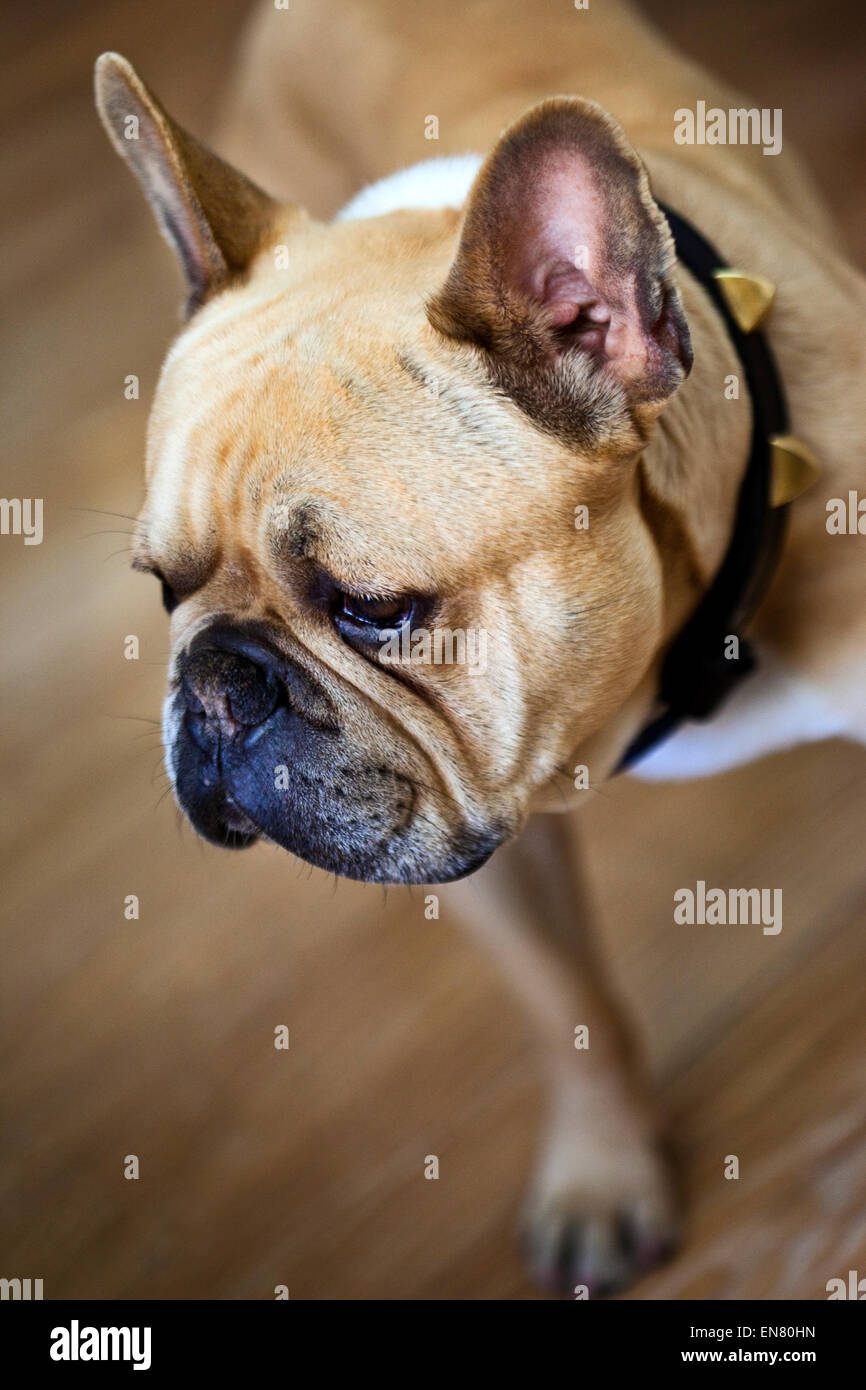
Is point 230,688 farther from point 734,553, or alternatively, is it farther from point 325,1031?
point 325,1031

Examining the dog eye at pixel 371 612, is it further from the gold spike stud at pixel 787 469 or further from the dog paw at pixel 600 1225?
the dog paw at pixel 600 1225

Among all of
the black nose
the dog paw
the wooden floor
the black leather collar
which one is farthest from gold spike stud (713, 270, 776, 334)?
the dog paw

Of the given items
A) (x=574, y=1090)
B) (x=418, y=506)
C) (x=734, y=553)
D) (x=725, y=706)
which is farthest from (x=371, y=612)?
(x=574, y=1090)

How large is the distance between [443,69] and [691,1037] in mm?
1284

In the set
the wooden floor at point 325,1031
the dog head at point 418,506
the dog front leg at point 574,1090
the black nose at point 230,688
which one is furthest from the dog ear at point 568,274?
the wooden floor at point 325,1031

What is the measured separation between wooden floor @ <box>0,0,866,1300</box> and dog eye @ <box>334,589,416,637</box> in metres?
0.83

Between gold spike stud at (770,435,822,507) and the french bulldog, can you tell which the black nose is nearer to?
the french bulldog

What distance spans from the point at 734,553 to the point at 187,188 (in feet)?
1.92

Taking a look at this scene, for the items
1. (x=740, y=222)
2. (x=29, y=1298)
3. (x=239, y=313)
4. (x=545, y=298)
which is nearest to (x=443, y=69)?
(x=740, y=222)

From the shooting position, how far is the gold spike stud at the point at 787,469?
3.98 feet

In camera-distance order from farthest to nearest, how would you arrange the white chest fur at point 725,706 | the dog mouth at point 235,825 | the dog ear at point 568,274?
the white chest fur at point 725,706 < the dog mouth at point 235,825 < the dog ear at point 568,274

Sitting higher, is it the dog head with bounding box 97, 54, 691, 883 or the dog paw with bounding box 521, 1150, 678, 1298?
the dog head with bounding box 97, 54, 691, 883

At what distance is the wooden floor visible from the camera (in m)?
1.68

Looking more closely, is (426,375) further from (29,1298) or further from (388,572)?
(29,1298)
